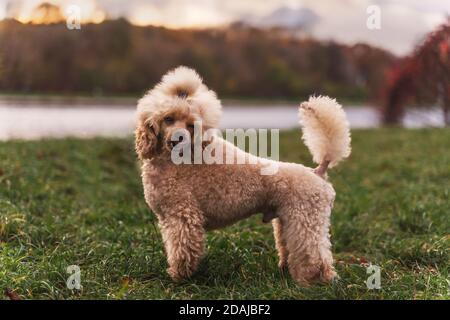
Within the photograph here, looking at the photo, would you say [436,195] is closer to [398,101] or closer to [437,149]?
[437,149]

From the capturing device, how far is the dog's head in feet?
12.7

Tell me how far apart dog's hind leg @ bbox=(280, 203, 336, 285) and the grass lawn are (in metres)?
0.15

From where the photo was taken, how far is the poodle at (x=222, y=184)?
398 centimetres

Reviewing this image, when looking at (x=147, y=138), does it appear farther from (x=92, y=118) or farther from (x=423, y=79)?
(x=423, y=79)

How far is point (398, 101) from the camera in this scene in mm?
17312

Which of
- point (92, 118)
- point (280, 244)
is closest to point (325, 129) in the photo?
point (280, 244)

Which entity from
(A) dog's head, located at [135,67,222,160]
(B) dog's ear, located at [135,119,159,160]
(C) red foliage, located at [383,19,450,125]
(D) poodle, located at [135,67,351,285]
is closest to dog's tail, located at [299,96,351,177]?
(D) poodle, located at [135,67,351,285]

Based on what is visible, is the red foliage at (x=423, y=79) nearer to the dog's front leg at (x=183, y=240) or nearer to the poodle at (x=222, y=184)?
the poodle at (x=222, y=184)

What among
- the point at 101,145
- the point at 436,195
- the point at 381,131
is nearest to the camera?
the point at 436,195

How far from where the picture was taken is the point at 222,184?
4.07 meters

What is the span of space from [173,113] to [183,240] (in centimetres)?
93
